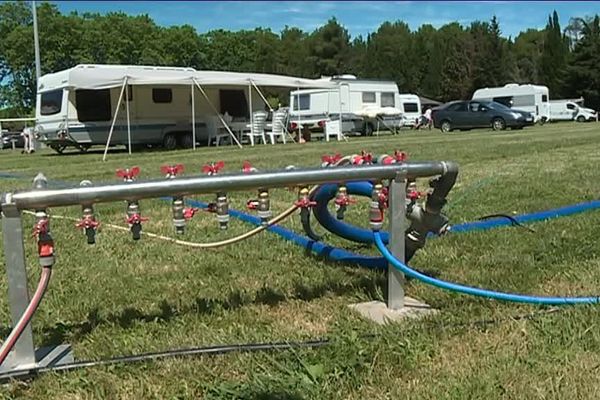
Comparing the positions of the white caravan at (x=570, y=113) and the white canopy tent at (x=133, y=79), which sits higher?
the white canopy tent at (x=133, y=79)

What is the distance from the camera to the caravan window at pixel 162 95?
22.1m

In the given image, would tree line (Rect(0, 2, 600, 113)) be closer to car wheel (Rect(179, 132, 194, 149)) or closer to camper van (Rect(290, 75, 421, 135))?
camper van (Rect(290, 75, 421, 135))

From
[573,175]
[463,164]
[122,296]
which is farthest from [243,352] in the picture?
[463,164]

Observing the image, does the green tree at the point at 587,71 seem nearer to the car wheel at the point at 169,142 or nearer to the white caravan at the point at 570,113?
the white caravan at the point at 570,113

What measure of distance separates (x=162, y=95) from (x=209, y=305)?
65.1 feet

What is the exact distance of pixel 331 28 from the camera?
7844 centimetres

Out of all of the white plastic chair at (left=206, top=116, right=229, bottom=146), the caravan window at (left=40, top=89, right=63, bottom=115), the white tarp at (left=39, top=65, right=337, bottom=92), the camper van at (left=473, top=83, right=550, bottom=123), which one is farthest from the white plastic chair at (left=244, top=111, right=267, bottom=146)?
the camper van at (left=473, top=83, right=550, bottom=123)

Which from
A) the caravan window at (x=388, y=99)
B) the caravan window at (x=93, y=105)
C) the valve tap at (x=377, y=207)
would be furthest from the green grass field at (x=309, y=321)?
the caravan window at (x=388, y=99)

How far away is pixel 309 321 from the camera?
3.13 meters

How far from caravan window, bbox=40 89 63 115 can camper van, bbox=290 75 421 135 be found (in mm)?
10326

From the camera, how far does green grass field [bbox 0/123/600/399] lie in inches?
95.3

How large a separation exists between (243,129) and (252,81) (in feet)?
10.2

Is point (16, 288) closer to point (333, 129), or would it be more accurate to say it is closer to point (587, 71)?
point (333, 129)

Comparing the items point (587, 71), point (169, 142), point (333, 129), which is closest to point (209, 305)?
point (169, 142)
